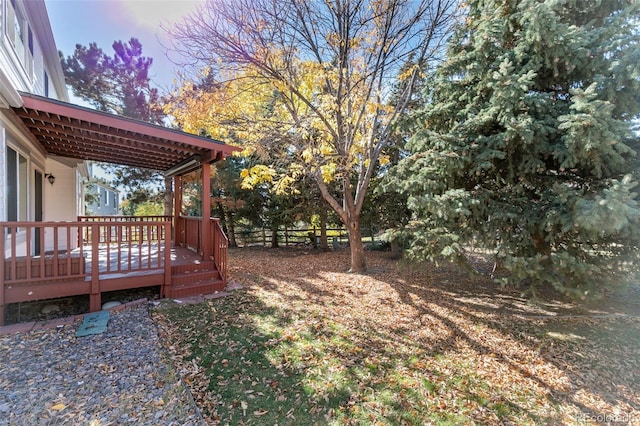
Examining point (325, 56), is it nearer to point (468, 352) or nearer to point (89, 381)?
point (468, 352)

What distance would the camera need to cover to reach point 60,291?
4500mm

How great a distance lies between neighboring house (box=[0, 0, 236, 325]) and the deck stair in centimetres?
2

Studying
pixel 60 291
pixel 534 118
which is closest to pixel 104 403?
pixel 60 291

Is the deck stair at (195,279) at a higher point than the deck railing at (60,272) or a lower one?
lower

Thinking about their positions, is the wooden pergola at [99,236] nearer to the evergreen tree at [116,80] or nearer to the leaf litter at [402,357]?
the leaf litter at [402,357]

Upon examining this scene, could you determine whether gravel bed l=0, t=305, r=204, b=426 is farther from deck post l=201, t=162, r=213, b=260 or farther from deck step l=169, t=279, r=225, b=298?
deck post l=201, t=162, r=213, b=260

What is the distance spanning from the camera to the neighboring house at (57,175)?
435 centimetres

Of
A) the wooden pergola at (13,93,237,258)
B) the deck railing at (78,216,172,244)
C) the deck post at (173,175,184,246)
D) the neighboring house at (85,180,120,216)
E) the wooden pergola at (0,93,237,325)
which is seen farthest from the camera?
the neighboring house at (85,180,120,216)

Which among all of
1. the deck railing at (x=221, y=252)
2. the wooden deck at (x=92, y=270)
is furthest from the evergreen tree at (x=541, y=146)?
the wooden deck at (x=92, y=270)

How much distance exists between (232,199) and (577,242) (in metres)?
12.0

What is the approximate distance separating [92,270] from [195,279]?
5.74 feet

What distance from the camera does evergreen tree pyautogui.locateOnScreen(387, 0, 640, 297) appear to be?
403 cm

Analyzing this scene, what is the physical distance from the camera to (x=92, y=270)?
15.5 feet

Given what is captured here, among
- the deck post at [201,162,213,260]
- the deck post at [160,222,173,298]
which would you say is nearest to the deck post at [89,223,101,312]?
the deck post at [160,222,173,298]
